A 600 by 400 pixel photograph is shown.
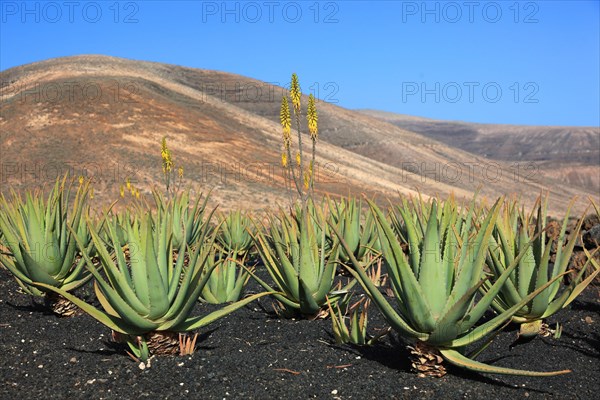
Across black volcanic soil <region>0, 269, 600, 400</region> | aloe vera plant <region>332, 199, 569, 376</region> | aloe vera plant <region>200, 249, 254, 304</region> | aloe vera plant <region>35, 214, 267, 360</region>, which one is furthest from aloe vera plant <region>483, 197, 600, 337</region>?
aloe vera plant <region>200, 249, 254, 304</region>

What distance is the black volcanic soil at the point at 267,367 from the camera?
352 centimetres

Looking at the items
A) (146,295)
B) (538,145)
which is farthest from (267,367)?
(538,145)

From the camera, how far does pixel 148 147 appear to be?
29.4 metres

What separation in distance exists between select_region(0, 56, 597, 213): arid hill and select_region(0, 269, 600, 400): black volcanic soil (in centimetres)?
1128

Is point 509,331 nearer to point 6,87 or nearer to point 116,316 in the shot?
point 116,316

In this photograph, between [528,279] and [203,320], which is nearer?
[203,320]

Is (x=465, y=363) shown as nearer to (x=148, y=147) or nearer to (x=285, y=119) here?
(x=285, y=119)

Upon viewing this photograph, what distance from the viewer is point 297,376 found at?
12.1ft

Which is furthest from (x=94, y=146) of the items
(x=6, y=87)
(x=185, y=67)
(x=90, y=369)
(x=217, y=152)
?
(x=185, y=67)

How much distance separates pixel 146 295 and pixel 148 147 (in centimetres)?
2655

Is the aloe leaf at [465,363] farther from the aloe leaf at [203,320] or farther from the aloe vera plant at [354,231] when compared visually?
the aloe vera plant at [354,231]

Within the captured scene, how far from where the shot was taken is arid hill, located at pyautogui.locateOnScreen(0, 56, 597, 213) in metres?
25.9

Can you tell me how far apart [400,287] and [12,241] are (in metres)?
3.84

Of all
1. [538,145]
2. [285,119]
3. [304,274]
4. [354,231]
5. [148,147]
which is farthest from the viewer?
[538,145]
